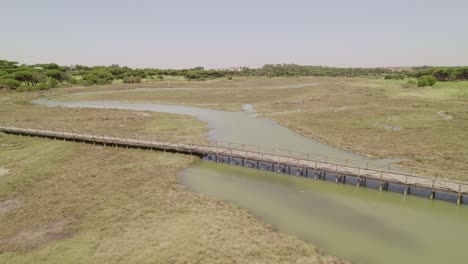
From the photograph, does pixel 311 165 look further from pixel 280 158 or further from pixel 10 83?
pixel 10 83

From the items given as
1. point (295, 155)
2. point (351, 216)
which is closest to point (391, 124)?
point (295, 155)

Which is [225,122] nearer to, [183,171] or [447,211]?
[183,171]

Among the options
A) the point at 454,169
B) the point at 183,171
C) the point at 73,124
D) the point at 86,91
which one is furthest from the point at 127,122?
the point at 86,91

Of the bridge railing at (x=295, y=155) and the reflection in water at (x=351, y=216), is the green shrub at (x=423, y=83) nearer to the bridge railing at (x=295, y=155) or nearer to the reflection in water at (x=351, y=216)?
the bridge railing at (x=295, y=155)

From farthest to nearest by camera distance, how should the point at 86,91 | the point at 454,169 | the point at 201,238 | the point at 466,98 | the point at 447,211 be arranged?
the point at 86,91 → the point at 466,98 → the point at 454,169 → the point at 447,211 → the point at 201,238

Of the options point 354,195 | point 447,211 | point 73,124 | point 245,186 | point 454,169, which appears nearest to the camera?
point 447,211

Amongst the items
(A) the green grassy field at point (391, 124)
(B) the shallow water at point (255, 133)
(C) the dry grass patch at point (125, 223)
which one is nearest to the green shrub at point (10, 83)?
(A) the green grassy field at point (391, 124)

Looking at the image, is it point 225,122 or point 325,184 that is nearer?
point 325,184
